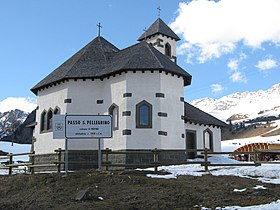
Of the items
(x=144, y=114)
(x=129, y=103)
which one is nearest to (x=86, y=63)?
(x=129, y=103)

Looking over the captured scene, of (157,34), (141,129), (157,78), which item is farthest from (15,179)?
(157,34)

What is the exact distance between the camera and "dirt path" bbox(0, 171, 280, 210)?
1104cm

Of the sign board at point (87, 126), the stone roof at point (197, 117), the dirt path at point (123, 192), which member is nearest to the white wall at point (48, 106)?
the sign board at point (87, 126)

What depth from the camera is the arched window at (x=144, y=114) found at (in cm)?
2338

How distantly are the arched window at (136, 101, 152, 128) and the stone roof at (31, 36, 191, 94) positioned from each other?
2.30 meters

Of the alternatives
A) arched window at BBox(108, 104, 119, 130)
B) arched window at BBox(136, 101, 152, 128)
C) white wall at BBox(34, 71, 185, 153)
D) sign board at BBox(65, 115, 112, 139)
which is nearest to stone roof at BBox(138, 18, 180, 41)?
white wall at BBox(34, 71, 185, 153)

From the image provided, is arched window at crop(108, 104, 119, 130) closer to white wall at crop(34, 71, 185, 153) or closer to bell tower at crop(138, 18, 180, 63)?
white wall at crop(34, 71, 185, 153)

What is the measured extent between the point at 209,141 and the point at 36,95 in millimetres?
14682

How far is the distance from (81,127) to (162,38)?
24.3 meters

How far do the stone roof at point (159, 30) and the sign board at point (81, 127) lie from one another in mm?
23580

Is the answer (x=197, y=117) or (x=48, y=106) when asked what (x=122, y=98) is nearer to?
(x=48, y=106)

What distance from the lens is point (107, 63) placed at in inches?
1071

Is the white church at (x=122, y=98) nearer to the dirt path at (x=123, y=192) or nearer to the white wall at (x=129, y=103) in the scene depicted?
the white wall at (x=129, y=103)

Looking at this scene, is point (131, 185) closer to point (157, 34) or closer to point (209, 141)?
point (209, 141)
